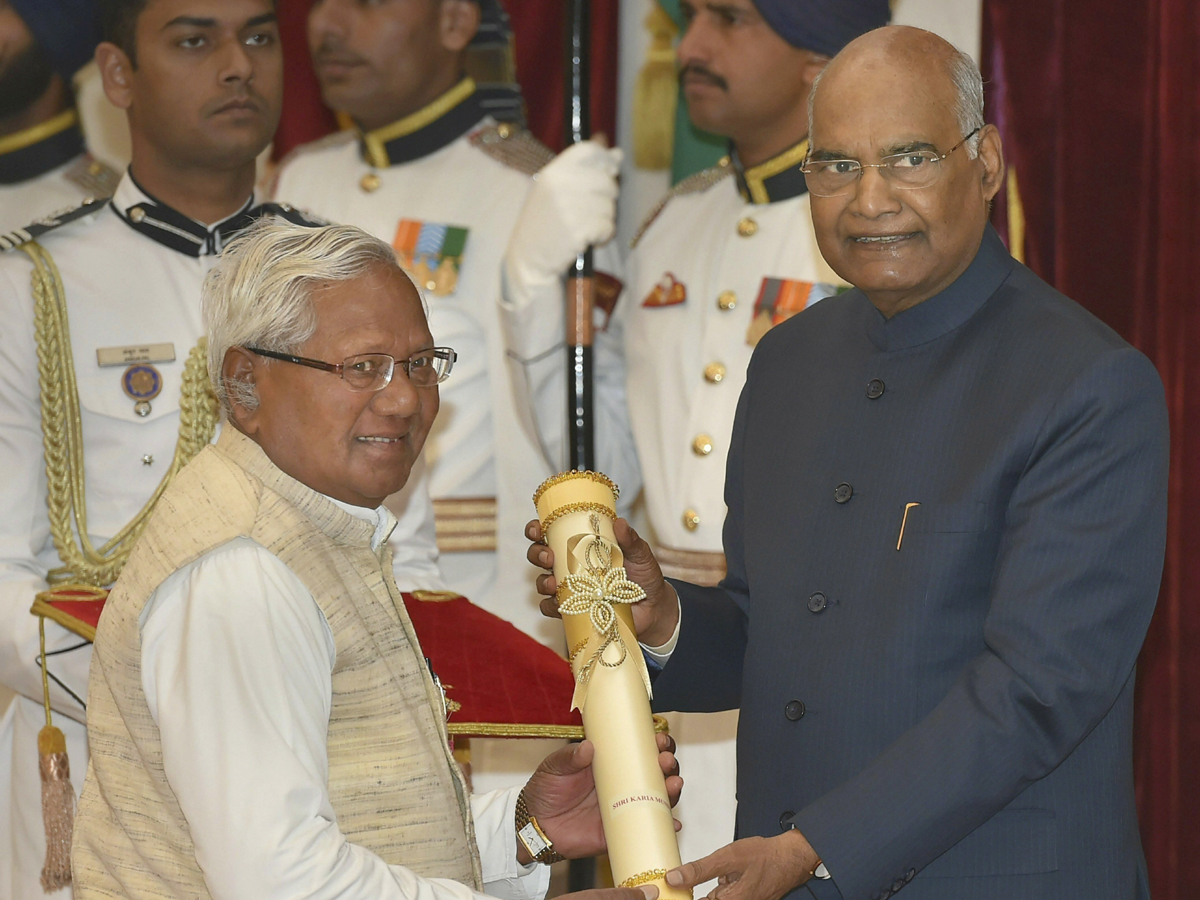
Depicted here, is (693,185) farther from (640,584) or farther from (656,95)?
(640,584)

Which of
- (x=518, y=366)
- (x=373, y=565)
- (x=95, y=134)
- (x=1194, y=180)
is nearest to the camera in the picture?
(x=373, y=565)

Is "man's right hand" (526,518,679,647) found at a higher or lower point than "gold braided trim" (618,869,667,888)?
higher

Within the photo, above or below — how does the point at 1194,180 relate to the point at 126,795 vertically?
above

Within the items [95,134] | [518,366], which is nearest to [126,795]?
[518,366]

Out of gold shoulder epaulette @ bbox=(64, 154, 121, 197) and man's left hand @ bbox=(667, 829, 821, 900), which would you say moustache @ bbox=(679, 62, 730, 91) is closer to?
gold shoulder epaulette @ bbox=(64, 154, 121, 197)

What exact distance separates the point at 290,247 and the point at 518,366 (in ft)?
5.78

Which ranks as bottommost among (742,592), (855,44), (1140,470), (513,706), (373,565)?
(513,706)

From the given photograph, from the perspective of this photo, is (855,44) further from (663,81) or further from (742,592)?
(663,81)

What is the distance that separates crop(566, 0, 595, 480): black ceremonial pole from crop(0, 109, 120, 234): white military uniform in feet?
4.29

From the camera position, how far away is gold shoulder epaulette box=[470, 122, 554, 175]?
395 centimetres

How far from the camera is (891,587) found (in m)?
1.96

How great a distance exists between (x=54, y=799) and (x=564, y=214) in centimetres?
173

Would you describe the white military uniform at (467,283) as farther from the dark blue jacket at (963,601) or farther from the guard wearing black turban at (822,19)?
the dark blue jacket at (963,601)

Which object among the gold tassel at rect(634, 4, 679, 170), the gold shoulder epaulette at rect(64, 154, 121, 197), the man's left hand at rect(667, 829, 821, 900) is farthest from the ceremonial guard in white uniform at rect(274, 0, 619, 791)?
the man's left hand at rect(667, 829, 821, 900)
